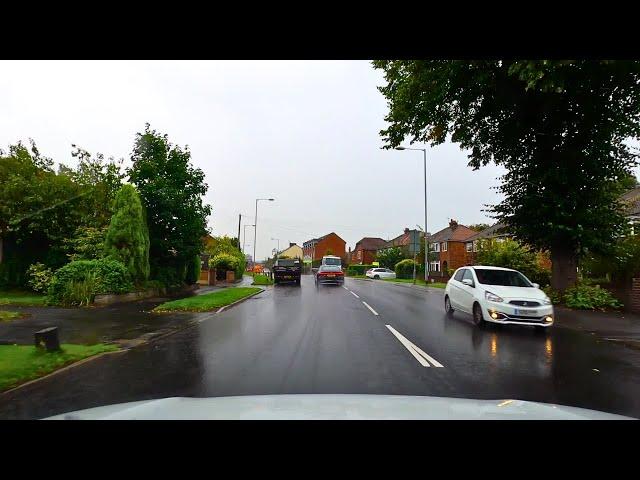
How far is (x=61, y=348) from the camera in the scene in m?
7.50

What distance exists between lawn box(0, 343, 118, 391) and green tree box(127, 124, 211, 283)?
1250cm

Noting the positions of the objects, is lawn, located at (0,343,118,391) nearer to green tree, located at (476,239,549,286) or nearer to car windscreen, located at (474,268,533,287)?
car windscreen, located at (474,268,533,287)

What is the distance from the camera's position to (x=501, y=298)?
33.4 ft

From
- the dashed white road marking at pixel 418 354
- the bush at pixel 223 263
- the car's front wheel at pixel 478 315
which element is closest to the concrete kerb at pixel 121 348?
the dashed white road marking at pixel 418 354

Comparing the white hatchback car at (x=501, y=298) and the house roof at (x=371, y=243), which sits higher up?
the house roof at (x=371, y=243)

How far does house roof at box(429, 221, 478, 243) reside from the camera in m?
59.9

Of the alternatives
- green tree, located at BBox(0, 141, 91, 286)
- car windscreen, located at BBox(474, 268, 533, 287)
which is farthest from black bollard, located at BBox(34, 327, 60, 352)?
green tree, located at BBox(0, 141, 91, 286)

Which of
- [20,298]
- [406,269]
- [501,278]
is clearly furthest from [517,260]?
[406,269]

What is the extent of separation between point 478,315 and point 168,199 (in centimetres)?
1444

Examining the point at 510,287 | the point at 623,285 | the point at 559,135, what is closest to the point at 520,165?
the point at 559,135

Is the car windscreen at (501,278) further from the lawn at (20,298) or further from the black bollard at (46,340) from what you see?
the lawn at (20,298)

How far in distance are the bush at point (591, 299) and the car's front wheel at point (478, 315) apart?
623cm

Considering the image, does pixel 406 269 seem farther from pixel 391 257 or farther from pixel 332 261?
pixel 332 261

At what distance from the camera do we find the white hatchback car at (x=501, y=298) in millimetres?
10000
